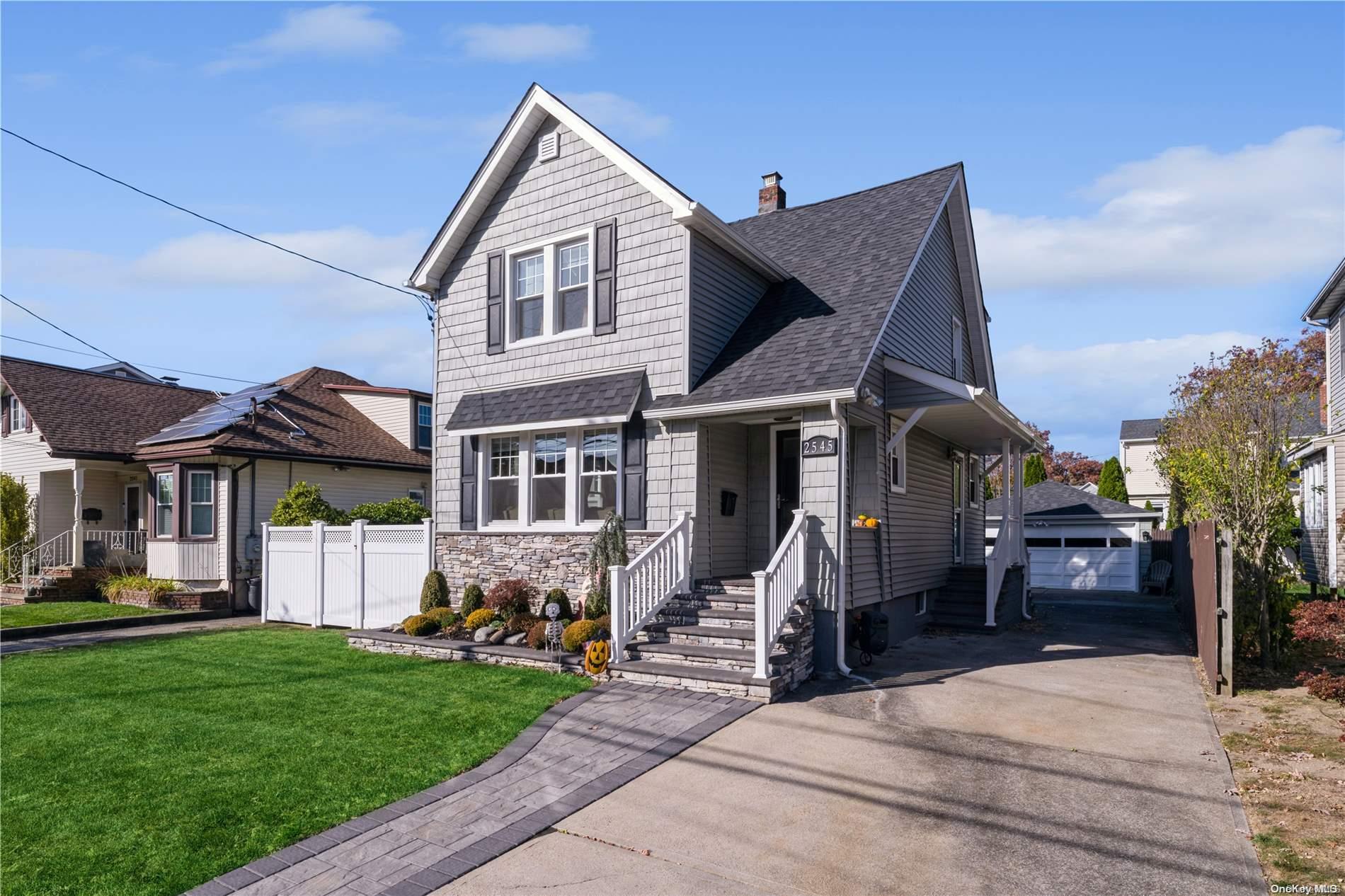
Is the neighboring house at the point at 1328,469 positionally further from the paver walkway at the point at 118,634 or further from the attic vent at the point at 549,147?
the paver walkway at the point at 118,634

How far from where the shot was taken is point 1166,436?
15977 millimetres

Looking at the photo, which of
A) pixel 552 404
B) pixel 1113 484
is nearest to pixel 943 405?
pixel 552 404

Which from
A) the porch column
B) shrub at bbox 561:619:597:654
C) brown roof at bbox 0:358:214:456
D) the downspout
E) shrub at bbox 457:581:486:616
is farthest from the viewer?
brown roof at bbox 0:358:214:456

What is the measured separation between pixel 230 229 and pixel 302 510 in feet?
19.9

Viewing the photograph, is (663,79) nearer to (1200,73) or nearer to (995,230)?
(1200,73)

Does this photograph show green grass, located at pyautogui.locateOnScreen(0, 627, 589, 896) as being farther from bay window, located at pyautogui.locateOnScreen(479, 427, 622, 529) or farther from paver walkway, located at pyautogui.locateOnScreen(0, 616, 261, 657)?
bay window, located at pyautogui.locateOnScreen(479, 427, 622, 529)

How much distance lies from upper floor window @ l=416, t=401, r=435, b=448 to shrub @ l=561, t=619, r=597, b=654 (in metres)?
14.9

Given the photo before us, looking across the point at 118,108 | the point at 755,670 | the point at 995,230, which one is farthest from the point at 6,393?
the point at 995,230

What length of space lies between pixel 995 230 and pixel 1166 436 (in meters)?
5.70

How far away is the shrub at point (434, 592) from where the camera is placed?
1312 cm

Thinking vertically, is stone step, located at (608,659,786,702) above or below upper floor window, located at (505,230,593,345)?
below

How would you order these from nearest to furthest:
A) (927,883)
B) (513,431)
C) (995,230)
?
(927,883) → (513,431) → (995,230)

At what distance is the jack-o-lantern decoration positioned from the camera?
9.52 meters

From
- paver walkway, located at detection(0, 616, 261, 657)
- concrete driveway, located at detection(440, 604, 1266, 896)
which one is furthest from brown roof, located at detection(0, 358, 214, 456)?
concrete driveway, located at detection(440, 604, 1266, 896)
